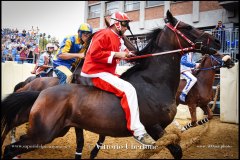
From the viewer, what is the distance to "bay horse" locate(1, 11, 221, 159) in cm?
386

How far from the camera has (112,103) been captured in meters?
4.02

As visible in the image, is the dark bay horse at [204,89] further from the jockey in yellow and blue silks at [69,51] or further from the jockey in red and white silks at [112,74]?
the jockey in red and white silks at [112,74]

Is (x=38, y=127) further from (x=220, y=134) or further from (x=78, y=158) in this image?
(x=220, y=134)

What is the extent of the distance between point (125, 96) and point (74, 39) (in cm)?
252

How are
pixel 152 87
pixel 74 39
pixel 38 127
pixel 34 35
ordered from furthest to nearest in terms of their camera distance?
pixel 34 35 → pixel 74 39 → pixel 152 87 → pixel 38 127

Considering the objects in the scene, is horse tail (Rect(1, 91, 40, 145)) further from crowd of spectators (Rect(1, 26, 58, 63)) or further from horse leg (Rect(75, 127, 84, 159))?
crowd of spectators (Rect(1, 26, 58, 63))

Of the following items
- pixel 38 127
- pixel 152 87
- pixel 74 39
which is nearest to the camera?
pixel 38 127

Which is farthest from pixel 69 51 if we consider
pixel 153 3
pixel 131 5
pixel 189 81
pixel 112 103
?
pixel 131 5

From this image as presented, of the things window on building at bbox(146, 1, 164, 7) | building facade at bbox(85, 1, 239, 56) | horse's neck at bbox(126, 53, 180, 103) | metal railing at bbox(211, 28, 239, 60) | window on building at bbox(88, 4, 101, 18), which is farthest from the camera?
window on building at bbox(88, 4, 101, 18)

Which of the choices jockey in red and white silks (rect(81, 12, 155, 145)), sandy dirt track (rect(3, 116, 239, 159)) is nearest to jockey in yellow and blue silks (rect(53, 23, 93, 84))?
jockey in red and white silks (rect(81, 12, 155, 145))

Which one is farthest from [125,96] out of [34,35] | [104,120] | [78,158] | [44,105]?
[34,35]

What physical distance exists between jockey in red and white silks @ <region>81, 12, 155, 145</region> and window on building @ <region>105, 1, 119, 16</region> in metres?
23.3

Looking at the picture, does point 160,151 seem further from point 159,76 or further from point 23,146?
point 23,146

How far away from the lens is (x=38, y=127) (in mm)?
3797
